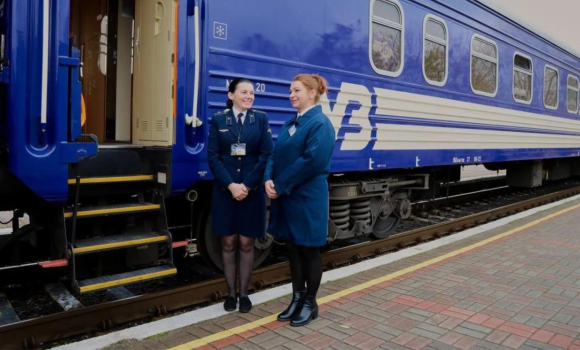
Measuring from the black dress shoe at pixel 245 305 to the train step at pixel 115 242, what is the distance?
0.76 meters

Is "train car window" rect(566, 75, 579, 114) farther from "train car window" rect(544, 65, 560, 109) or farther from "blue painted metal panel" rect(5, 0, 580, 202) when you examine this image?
"blue painted metal panel" rect(5, 0, 580, 202)

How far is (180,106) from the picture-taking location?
3959 mm

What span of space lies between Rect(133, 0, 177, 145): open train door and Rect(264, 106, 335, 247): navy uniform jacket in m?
1.08

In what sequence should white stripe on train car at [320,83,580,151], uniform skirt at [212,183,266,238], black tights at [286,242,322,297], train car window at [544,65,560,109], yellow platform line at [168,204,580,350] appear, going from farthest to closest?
1. train car window at [544,65,560,109]
2. white stripe on train car at [320,83,580,151]
3. uniform skirt at [212,183,266,238]
4. black tights at [286,242,322,297]
5. yellow platform line at [168,204,580,350]

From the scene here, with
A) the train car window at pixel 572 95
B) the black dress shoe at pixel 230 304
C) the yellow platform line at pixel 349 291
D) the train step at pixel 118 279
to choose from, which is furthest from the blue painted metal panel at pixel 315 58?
the train car window at pixel 572 95

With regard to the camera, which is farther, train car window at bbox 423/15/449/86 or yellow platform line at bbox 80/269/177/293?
train car window at bbox 423/15/449/86

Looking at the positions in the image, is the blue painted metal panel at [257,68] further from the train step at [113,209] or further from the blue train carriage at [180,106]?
the train step at [113,209]

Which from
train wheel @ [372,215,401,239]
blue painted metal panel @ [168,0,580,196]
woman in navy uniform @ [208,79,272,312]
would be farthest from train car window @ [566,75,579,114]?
woman in navy uniform @ [208,79,272,312]

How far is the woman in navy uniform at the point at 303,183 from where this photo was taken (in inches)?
133

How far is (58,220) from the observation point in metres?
3.67

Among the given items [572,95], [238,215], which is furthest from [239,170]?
[572,95]

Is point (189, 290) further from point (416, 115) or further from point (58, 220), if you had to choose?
point (416, 115)

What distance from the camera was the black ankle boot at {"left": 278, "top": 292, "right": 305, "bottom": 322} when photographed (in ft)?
11.9

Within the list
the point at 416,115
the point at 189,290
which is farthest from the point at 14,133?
the point at 416,115
